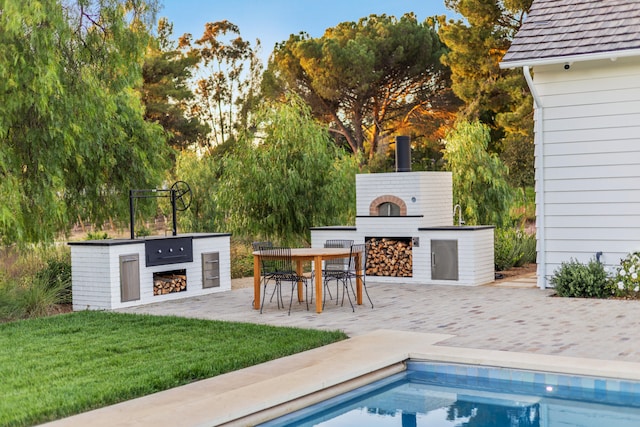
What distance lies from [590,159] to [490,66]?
17263 mm

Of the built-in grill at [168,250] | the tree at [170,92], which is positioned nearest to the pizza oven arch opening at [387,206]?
the built-in grill at [168,250]

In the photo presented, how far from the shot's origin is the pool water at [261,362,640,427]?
5625 millimetres

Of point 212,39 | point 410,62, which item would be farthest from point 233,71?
point 410,62

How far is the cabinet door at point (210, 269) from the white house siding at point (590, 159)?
16.1ft

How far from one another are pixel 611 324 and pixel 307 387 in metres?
4.13

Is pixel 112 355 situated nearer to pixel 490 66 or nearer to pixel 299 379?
pixel 299 379

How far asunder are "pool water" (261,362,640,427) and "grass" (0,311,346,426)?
3.86 ft

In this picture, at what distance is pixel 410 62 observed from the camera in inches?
1228

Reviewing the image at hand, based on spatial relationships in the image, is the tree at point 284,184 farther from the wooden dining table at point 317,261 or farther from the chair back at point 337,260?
the wooden dining table at point 317,261

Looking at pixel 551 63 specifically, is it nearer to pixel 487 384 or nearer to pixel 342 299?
pixel 342 299

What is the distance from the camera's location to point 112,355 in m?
7.23

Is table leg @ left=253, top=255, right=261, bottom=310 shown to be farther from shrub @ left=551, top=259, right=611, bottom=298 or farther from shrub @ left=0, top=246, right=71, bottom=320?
shrub @ left=551, top=259, right=611, bottom=298

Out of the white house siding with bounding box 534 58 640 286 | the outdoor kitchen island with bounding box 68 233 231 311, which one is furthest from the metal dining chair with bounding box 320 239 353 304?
the white house siding with bounding box 534 58 640 286

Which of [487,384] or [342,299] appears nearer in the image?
[487,384]
